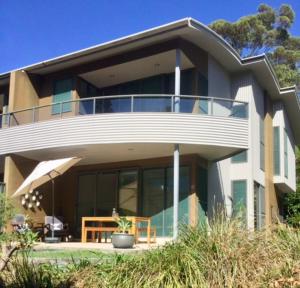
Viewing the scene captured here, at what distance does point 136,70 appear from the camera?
66.1ft

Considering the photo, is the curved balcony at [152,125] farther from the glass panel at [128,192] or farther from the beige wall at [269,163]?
the beige wall at [269,163]

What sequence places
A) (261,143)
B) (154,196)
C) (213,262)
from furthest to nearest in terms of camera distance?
(261,143) → (154,196) → (213,262)

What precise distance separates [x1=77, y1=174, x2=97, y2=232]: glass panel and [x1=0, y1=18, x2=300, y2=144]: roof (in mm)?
4671

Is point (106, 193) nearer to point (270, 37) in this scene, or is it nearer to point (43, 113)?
point (43, 113)

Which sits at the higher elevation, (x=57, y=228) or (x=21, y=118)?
(x=21, y=118)

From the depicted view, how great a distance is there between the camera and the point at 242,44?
42.3m

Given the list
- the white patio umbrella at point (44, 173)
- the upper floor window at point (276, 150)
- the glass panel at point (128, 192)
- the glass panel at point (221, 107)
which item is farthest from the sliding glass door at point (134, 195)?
the upper floor window at point (276, 150)

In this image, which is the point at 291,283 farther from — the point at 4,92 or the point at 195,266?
the point at 4,92


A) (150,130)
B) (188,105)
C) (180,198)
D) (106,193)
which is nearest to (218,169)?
(180,198)

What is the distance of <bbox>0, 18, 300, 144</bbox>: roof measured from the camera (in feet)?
56.8

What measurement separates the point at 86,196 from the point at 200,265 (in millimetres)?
13903

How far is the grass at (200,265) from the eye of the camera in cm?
729

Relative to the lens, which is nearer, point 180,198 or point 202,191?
point 180,198

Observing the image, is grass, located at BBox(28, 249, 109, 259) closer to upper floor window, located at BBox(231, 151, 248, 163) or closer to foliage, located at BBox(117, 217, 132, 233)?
foliage, located at BBox(117, 217, 132, 233)
